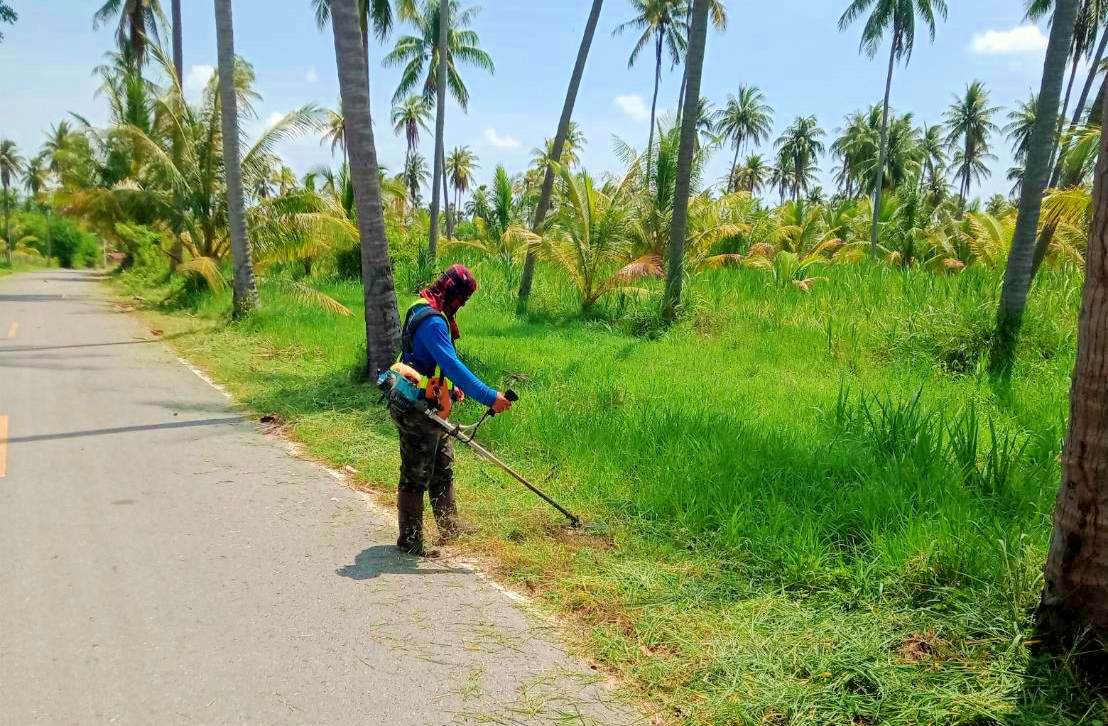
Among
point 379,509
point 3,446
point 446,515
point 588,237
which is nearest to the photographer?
point 446,515

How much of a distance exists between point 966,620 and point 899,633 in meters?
0.31

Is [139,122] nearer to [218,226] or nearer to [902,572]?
[218,226]

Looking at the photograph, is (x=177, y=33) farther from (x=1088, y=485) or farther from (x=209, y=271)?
(x=1088, y=485)

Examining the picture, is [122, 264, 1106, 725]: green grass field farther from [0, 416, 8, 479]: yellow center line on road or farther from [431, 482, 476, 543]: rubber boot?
[0, 416, 8, 479]: yellow center line on road

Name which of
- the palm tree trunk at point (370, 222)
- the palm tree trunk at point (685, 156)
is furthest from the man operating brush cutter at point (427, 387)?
the palm tree trunk at point (685, 156)

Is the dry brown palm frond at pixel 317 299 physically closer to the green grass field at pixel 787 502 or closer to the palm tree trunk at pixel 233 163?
the palm tree trunk at pixel 233 163

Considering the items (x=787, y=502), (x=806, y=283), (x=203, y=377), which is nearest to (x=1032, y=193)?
(x=806, y=283)

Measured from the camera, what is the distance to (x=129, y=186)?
1788 cm

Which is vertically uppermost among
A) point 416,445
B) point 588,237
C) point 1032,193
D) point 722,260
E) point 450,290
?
point 1032,193

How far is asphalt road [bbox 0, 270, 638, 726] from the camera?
3.00 m

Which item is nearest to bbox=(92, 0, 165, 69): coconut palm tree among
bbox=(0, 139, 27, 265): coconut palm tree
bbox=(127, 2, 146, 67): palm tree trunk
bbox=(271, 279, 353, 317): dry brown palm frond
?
bbox=(127, 2, 146, 67): palm tree trunk

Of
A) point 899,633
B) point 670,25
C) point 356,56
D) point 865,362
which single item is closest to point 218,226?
point 356,56

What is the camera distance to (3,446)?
6371mm

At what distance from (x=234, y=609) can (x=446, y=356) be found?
171cm
